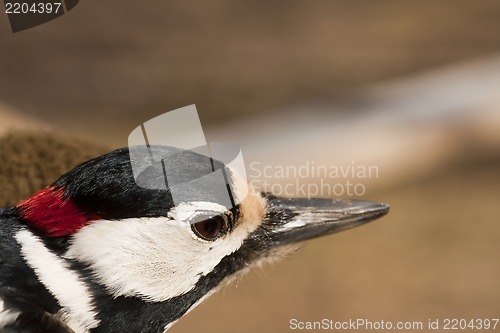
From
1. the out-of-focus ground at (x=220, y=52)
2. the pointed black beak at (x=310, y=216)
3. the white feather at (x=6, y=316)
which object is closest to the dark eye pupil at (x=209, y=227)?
the pointed black beak at (x=310, y=216)

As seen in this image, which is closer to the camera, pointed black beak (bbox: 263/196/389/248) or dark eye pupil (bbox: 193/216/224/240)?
dark eye pupil (bbox: 193/216/224/240)

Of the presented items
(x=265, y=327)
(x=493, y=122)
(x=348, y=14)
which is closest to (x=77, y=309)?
(x=265, y=327)

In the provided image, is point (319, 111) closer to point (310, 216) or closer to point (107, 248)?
point (310, 216)

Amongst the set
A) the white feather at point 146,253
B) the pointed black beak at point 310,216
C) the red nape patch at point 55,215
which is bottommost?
the pointed black beak at point 310,216

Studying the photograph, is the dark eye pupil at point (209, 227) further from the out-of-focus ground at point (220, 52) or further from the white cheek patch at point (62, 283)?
the out-of-focus ground at point (220, 52)

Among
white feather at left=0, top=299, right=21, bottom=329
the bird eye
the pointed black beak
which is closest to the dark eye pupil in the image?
the bird eye

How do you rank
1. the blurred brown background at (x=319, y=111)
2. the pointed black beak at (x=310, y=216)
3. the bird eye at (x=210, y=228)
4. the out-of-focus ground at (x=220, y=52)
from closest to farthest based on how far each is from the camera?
the bird eye at (x=210, y=228)
the pointed black beak at (x=310, y=216)
the blurred brown background at (x=319, y=111)
the out-of-focus ground at (x=220, y=52)

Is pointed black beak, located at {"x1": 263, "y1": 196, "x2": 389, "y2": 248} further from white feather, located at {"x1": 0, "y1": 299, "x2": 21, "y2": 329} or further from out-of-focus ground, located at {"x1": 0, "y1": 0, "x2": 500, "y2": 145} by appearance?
out-of-focus ground, located at {"x1": 0, "y1": 0, "x2": 500, "y2": 145}
